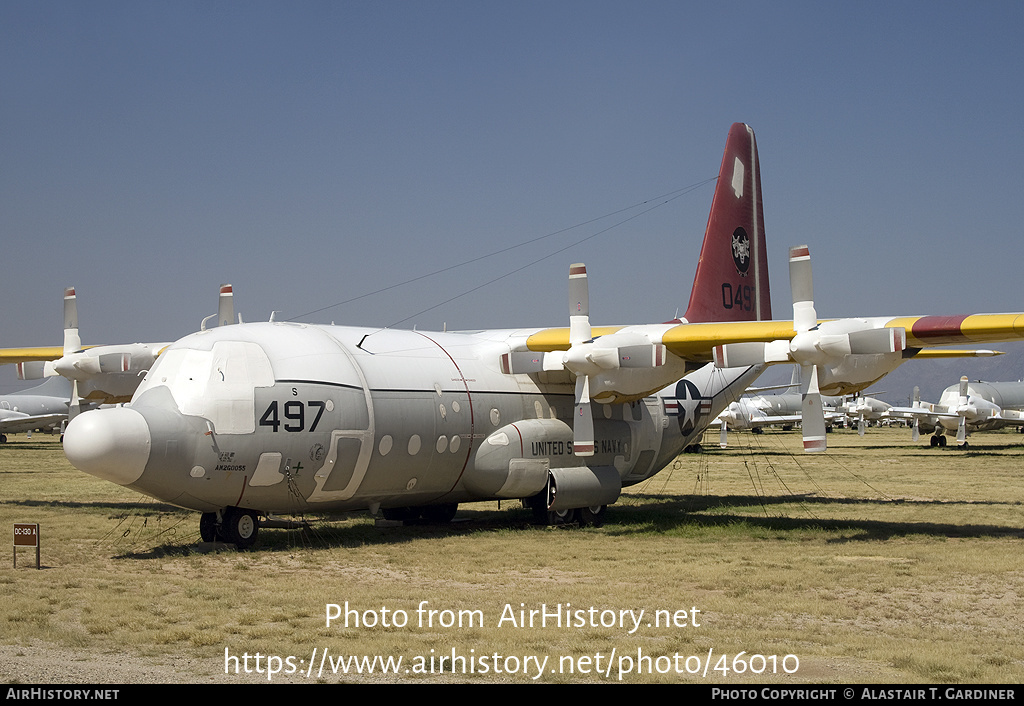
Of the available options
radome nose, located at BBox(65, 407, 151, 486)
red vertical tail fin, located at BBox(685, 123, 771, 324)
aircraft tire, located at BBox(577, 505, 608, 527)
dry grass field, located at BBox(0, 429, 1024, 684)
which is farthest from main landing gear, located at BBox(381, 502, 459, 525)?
red vertical tail fin, located at BBox(685, 123, 771, 324)

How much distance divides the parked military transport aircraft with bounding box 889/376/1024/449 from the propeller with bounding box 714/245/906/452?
38035 mm

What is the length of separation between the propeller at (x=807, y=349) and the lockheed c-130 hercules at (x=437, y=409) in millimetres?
23

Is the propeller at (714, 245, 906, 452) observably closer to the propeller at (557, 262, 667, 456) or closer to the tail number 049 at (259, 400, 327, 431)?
Answer: the propeller at (557, 262, 667, 456)

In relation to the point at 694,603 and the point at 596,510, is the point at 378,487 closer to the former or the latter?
Answer: the point at 596,510

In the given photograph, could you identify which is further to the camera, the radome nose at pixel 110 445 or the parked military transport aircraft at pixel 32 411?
the parked military transport aircraft at pixel 32 411

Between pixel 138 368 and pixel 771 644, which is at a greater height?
pixel 138 368

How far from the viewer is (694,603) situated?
1066cm

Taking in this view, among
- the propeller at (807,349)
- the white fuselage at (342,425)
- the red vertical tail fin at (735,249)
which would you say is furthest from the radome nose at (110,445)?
the red vertical tail fin at (735,249)

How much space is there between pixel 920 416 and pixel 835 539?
40.9 meters

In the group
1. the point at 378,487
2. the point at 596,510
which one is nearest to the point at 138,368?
the point at 378,487

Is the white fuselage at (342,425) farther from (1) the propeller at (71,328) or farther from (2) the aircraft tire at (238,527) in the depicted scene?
(1) the propeller at (71,328)

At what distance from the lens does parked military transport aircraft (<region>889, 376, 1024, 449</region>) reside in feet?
166

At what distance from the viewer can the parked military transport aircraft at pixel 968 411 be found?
5062cm

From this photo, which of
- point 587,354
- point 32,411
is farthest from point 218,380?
point 32,411
